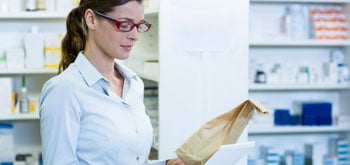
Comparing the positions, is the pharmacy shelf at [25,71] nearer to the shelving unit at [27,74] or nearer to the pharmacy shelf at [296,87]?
the shelving unit at [27,74]

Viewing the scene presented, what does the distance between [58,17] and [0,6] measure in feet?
1.26

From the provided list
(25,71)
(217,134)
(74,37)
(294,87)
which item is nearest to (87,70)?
(74,37)

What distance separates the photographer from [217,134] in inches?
70.4

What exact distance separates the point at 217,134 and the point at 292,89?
2888mm

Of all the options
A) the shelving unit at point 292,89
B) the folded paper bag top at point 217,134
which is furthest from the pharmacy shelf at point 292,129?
the folded paper bag top at point 217,134

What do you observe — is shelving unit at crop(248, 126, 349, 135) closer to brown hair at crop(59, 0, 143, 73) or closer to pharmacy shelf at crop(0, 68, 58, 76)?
pharmacy shelf at crop(0, 68, 58, 76)

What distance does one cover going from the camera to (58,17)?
396 centimetres

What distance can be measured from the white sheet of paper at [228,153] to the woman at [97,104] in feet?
0.68

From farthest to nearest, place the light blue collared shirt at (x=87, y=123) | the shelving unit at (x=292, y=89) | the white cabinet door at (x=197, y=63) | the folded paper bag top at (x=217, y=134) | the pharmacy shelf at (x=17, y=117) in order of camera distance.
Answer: the shelving unit at (x=292, y=89) → the pharmacy shelf at (x=17, y=117) → the white cabinet door at (x=197, y=63) → the folded paper bag top at (x=217, y=134) → the light blue collared shirt at (x=87, y=123)

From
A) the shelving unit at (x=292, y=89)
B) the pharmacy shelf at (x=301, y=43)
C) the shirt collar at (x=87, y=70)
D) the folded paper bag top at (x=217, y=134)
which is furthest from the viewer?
the shelving unit at (x=292, y=89)

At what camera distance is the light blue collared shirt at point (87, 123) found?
1541 mm

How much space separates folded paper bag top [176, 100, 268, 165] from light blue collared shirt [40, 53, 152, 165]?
13 centimetres

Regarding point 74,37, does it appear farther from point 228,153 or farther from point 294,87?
point 294,87

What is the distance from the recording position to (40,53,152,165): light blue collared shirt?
60.7 inches
